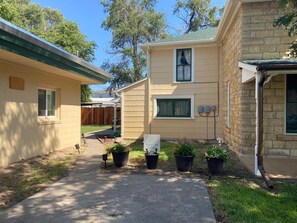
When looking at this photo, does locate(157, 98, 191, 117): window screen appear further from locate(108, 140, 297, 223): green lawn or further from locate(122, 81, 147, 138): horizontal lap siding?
locate(108, 140, 297, 223): green lawn

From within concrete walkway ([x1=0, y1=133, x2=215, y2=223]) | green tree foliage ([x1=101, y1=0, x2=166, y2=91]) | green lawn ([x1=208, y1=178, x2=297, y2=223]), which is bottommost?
concrete walkway ([x1=0, y1=133, x2=215, y2=223])

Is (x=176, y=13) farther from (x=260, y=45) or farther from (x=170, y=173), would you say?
(x=170, y=173)

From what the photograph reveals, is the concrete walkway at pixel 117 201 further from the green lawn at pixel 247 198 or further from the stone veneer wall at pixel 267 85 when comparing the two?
the stone veneer wall at pixel 267 85

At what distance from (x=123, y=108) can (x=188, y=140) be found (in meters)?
3.42

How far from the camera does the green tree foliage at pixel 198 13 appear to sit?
2761cm

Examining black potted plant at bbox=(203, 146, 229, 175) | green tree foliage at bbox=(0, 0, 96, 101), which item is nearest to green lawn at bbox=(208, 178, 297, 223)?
black potted plant at bbox=(203, 146, 229, 175)

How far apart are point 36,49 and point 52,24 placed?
39.4 meters

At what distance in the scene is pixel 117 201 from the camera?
15.5 ft

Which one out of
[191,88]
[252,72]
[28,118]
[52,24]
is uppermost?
[52,24]

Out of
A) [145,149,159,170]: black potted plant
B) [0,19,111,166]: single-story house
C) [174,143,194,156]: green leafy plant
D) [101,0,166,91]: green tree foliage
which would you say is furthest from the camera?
[101,0,166,91]: green tree foliage

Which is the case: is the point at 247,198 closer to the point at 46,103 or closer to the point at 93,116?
the point at 46,103

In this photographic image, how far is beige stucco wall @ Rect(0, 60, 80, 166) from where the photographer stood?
7.08 metres

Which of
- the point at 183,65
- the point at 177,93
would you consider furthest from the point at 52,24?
the point at 177,93

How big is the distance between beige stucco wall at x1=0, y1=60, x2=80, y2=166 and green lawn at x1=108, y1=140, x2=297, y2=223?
393 cm
